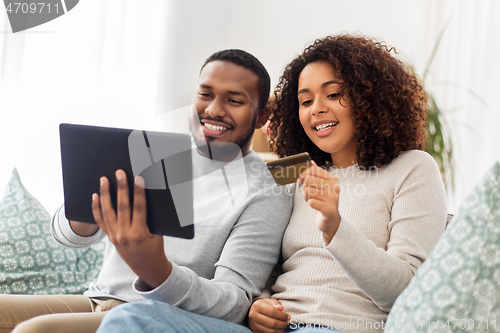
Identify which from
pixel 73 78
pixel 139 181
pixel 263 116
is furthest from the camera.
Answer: pixel 73 78

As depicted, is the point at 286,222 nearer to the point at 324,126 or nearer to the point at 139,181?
the point at 324,126

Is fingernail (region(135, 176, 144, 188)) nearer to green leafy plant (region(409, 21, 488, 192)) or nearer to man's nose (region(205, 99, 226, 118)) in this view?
man's nose (region(205, 99, 226, 118))

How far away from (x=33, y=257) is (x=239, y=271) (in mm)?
714

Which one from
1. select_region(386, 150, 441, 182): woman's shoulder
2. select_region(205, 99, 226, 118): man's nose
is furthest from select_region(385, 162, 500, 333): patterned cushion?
select_region(205, 99, 226, 118): man's nose

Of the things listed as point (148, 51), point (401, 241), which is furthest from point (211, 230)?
point (148, 51)

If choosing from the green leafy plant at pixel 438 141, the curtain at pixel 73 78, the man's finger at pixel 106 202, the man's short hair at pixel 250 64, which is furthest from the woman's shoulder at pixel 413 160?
the curtain at pixel 73 78

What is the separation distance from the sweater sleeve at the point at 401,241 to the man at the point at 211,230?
245 mm

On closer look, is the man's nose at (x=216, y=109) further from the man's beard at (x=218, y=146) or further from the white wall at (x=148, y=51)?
the white wall at (x=148, y=51)

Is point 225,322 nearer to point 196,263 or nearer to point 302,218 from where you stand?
point 196,263

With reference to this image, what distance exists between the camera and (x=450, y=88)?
91.0 inches

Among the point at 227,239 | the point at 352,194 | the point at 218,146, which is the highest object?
the point at 218,146

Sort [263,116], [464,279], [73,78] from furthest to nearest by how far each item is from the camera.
→ [73,78], [263,116], [464,279]

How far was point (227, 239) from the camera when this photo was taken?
1.05 metres

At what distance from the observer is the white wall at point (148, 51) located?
164 centimetres
